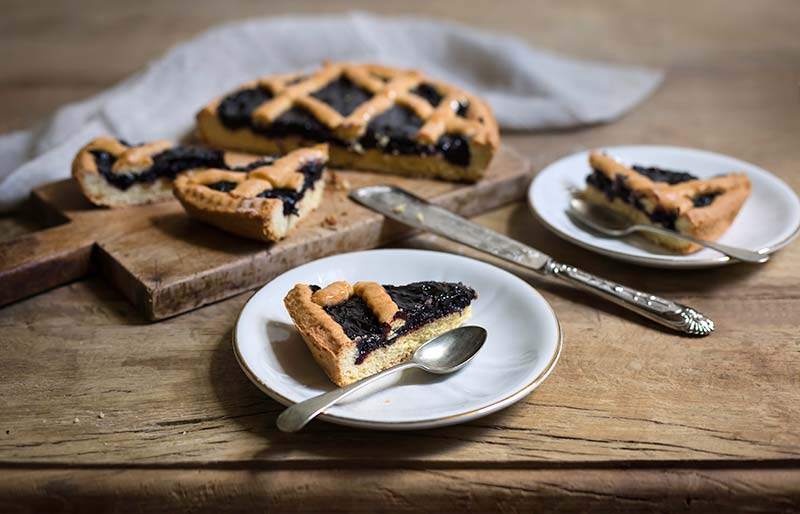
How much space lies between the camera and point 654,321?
2.07 m

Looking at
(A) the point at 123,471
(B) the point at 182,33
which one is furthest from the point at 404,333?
(B) the point at 182,33

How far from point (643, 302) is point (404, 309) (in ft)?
2.08

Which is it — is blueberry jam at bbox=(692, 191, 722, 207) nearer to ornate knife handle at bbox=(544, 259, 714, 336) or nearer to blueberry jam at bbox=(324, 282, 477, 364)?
ornate knife handle at bbox=(544, 259, 714, 336)

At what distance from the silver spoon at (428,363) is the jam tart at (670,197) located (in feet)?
2.54

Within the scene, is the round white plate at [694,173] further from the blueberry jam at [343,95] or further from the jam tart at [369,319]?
the blueberry jam at [343,95]

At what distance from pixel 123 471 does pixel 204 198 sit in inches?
35.4

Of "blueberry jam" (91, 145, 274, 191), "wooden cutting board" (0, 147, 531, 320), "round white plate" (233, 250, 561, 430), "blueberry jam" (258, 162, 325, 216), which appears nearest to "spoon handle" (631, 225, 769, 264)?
"round white plate" (233, 250, 561, 430)

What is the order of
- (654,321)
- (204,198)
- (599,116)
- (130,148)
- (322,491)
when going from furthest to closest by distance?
(599,116), (130,148), (204,198), (654,321), (322,491)

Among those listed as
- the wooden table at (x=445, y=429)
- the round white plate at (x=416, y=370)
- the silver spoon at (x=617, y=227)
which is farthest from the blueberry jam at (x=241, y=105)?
the silver spoon at (x=617, y=227)

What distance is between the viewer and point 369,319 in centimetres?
182

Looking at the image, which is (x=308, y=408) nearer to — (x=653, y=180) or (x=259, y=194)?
(x=259, y=194)

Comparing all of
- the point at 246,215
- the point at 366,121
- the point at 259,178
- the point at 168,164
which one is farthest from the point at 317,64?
the point at 246,215

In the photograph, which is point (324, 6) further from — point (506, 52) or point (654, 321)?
point (654, 321)

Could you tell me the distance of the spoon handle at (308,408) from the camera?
1.55 meters
